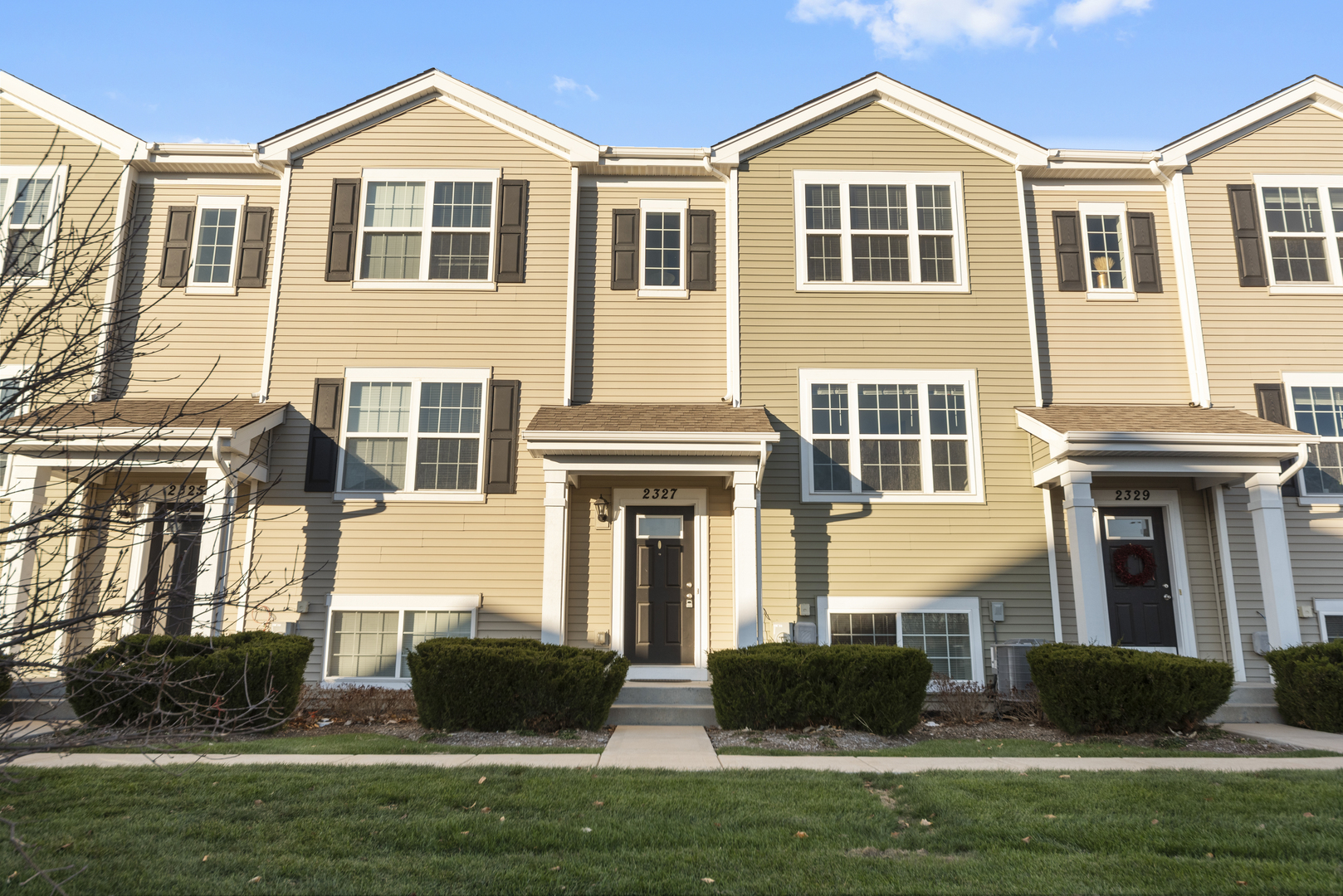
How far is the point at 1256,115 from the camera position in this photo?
1266 cm

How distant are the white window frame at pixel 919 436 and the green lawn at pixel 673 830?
5443mm

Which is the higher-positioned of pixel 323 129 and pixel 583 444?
pixel 323 129

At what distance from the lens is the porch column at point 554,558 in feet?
34.6

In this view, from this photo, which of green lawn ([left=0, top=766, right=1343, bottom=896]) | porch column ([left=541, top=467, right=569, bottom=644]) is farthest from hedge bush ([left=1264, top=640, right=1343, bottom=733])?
porch column ([left=541, top=467, right=569, bottom=644])

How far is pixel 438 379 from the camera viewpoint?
39.2 ft

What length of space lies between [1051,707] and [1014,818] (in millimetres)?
3878

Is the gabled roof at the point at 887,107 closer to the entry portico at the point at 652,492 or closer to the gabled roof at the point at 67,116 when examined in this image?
the entry portico at the point at 652,492

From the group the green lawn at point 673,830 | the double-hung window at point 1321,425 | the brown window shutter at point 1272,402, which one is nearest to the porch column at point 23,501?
the green lawn at point 673,830

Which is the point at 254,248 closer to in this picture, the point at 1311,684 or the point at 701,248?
the point at 701,248

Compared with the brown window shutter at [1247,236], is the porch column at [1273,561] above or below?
below

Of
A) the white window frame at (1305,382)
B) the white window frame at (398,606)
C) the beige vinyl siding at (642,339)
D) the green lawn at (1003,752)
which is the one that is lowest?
the green lawn at (1003,752)

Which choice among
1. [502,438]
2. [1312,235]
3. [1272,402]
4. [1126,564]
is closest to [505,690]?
[502,438]

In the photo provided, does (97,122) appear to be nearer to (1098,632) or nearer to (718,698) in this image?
(718,698)

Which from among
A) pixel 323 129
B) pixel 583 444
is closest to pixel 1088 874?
pixel 583 444
